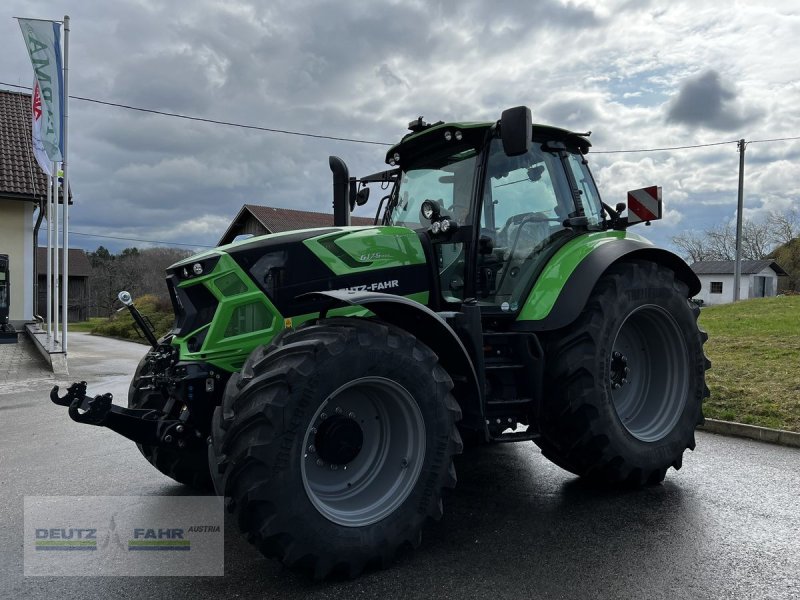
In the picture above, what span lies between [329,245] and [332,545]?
1796 mm

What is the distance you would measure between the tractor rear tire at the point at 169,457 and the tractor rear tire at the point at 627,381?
2.42m

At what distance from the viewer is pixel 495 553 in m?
3.39

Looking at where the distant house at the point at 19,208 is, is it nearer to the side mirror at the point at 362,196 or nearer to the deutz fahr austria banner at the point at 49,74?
the deutz fahr austria banner at the point at 49,74

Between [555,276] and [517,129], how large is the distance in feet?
3.46

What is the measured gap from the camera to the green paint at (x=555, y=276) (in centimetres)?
413

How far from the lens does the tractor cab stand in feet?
14.1

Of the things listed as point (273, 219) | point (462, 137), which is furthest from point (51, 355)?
point (273, 219)

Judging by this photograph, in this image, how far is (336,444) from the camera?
3193 millimetres

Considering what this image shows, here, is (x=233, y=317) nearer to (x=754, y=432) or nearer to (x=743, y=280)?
(x=754, y=432)

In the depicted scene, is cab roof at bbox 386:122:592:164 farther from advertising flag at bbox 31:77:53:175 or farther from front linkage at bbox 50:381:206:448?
advertising flag at bbox 31:77:53:175

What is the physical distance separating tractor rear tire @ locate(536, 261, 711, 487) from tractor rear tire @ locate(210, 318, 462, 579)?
103 centimetres

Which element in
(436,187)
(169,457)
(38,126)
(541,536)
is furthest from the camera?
(38,126)

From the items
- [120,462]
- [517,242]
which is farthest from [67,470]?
[517,242]

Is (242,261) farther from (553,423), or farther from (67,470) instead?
(67,470)
